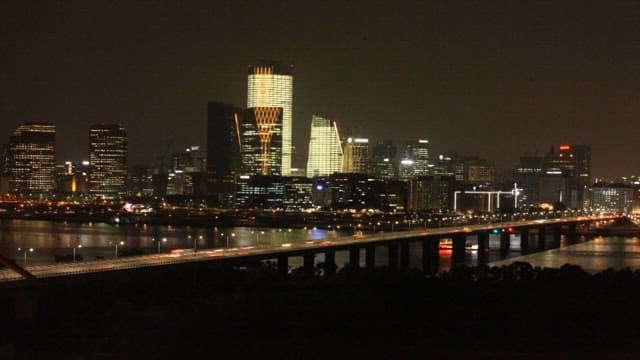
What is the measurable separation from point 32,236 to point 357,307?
147 feet

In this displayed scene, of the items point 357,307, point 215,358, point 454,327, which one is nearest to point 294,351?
point 215,358

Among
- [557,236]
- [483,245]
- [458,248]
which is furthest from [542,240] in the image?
[458,248]

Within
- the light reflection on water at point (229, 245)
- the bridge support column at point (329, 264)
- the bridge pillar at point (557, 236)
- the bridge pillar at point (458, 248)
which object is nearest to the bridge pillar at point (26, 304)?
the bridge support column at point (329, 264)

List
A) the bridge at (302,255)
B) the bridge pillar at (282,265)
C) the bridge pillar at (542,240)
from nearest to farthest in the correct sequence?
the bridge at (302,255) → the bridge pillar at (282,265) → the bridge pillar at (542,240)

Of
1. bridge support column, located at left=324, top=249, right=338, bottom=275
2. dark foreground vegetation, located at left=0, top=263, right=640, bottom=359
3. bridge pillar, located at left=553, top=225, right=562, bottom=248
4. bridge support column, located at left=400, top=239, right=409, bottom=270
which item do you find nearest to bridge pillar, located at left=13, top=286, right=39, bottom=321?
dark foreground vegetation, located at left=0, top=263, right=640, bottom=359

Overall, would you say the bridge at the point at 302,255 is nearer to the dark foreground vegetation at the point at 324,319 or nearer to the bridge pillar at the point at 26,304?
the bridge pillar at the point at 26,304

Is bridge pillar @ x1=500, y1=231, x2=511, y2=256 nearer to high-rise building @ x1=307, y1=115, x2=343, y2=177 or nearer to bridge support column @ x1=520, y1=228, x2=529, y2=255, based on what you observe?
bridge support column @ x1=520, y1=228, x2=529, y2=255

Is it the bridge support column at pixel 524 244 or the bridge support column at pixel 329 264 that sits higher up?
the bridge support column at pixel 329 264

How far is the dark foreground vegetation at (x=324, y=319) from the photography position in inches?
623

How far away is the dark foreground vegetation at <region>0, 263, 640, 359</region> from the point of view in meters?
15.8

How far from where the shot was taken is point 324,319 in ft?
64.9

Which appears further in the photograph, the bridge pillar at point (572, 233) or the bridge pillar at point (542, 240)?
the bridge pillar at point (572, 233)

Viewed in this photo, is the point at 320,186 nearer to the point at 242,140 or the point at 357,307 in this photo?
the point at 242,140

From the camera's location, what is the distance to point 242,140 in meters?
151
